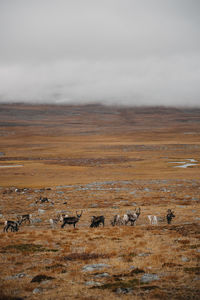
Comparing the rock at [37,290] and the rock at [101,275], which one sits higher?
the rock at [37,290]

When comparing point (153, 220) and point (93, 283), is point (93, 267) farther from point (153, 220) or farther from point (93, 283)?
point (153, 220)

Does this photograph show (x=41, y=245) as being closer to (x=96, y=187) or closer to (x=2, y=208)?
(x=2, y=208)

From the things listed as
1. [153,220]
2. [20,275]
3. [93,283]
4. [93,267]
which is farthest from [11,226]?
[93,283]

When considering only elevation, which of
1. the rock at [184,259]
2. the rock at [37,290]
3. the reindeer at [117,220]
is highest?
the rock at [37,290]

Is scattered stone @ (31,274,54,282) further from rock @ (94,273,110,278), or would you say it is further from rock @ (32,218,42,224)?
rock @ (32,218,42,224)

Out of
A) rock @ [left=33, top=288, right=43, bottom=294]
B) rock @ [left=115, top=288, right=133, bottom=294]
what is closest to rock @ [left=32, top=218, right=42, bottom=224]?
rock @ [left=33, top=288, right=43, bottom=294]

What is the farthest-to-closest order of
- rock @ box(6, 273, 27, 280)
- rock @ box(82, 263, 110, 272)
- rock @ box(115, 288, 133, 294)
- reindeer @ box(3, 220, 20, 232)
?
reindeer @ box(3, 220, 20, 232) → rock @ box(82, 263, 110, 272) → rock @ box(6, 273, 27, 280) → rock @ box(115, 288, 133, 294)

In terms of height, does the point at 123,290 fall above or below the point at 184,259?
above

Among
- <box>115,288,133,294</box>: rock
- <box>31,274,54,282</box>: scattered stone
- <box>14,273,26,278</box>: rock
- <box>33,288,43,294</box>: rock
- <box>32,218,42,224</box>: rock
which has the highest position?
<box>115,288,133,294</box>: rock

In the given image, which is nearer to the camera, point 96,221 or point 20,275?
point 20,275

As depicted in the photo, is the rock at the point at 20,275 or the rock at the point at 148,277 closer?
the rock at the point at 148,277

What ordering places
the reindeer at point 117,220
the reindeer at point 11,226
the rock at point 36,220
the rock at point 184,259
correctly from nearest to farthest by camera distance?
the rock at point 184,259 < the reindeer at point 11,226 < the reindeer at point 117,220 < the rock at point 36,220

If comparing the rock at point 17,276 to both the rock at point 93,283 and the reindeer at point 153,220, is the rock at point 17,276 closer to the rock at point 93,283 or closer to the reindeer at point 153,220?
the rock at point 93,283

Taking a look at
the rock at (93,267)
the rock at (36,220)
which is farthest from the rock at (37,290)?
the rock at (36,220)
